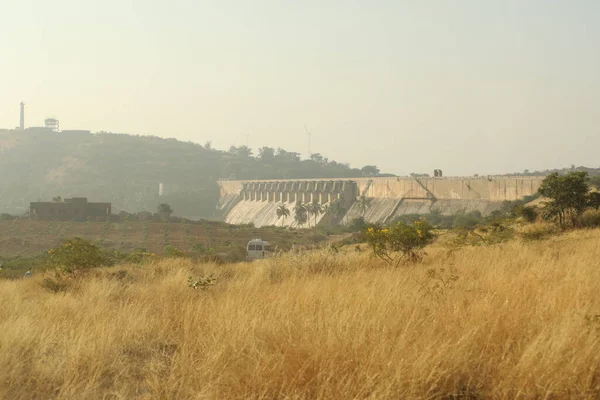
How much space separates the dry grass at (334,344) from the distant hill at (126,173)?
126869 mm

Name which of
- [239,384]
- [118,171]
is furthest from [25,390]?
[118,171]

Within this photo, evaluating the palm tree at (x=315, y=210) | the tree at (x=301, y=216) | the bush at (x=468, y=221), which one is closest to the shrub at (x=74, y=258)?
the bush at (x=468, y=221)

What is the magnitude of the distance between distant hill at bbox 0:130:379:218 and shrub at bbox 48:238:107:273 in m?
118

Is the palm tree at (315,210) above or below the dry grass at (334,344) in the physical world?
below

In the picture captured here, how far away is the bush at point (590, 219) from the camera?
22125 millimetres

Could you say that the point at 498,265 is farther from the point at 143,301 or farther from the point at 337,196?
the point at 337,196

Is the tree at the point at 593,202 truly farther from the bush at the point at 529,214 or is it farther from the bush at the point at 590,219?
the bush at the point at 529,214

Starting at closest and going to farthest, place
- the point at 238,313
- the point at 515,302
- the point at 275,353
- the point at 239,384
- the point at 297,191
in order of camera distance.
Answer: the point at 239,384, the point at 275,353, the point at 515,302, the point at 238,313, the point at 297,191

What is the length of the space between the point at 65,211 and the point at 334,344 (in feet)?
237

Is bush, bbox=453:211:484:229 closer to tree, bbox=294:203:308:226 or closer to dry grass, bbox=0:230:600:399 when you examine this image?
dry grass, bbox=0:230:600:399

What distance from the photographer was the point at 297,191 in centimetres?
11900

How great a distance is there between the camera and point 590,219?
22.6m

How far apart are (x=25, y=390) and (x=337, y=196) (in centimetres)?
10043

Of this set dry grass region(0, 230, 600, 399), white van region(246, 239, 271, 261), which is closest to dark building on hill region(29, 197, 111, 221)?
white van region(246, 239, 271, 261)
